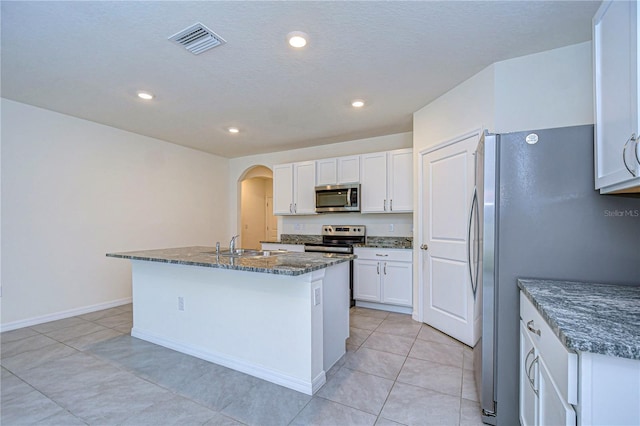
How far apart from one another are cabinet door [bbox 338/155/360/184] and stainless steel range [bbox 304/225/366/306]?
793 millimetres

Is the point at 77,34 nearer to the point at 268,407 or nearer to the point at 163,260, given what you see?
the point at 163,260

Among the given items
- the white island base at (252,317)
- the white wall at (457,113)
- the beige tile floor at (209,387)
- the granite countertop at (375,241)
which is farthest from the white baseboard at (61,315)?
the white wall at (457,113)

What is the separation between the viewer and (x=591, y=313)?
1.08 metres

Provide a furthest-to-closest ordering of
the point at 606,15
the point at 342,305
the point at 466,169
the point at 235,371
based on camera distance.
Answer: the point at 466,169 < the point at 342,305 < the point at 235,371 < the point at 606,15

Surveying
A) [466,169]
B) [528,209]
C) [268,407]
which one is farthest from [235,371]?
[466,169]

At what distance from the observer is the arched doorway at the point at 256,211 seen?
768 cm

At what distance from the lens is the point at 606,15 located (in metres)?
1.36

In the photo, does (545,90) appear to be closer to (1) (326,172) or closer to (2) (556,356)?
(2) (556,356)

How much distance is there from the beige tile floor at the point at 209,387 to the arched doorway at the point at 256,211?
4.57 meters

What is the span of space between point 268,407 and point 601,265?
2.08 m

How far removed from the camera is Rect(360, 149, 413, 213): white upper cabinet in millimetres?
3955

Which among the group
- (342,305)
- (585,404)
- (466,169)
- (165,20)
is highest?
(165,20)

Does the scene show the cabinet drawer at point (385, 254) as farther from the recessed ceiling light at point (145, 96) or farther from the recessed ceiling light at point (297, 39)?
the recessed ceiling light at point (145, 96)

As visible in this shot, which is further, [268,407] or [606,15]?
[268,407]
